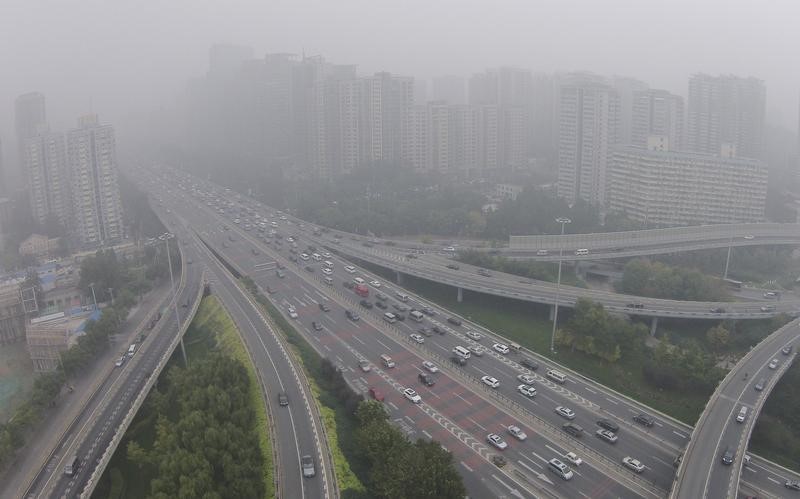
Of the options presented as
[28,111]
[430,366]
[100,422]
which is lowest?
[100,422]

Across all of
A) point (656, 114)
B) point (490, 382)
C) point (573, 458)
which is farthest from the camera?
point (656, 114)

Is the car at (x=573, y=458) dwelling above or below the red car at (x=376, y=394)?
below

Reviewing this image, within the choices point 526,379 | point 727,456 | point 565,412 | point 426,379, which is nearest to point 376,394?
point 426,379

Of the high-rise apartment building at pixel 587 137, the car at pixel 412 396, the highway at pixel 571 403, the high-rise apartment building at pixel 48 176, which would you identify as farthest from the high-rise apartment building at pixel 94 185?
the high-rise apartment building at pixel 587 137

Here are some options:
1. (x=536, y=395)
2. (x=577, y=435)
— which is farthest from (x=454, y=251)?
(x=577, y=435)

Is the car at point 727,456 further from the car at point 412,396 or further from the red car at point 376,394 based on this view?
the red car at point 376,394

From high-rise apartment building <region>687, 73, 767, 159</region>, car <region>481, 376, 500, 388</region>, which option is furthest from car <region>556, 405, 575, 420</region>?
high-rise apartment building <region>687, 73, 767, 159</region>

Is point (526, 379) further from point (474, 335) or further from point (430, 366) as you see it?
point (474, 335)
